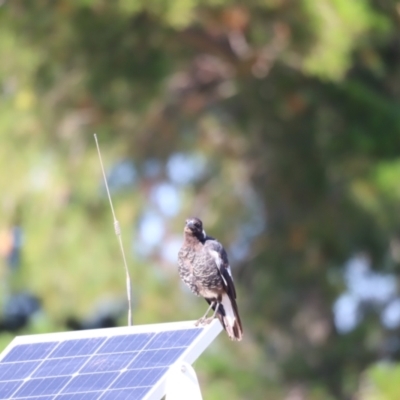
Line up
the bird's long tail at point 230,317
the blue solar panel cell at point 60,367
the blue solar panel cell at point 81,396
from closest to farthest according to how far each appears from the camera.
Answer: the blue solar panel cell at point 81,396
the blue solar panel cell at point 60,367
the bird's long tail at point 230,317

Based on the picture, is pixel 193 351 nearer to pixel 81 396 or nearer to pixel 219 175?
pixel 81 396

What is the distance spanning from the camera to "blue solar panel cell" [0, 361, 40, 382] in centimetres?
438

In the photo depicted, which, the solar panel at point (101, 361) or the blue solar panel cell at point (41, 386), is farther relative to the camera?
the blue solar panel cell at point (41, 386)

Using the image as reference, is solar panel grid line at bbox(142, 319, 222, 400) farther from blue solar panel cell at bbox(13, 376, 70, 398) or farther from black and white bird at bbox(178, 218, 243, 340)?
black and white bird at bbox(178, 218, 243, 340)

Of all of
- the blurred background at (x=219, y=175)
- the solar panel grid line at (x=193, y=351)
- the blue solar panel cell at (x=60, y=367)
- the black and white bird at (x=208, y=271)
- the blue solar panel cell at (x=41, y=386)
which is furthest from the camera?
the blurred background at (x=219, y=175)

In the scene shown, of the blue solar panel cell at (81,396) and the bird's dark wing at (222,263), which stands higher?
the bird's dark wing at (222,263)

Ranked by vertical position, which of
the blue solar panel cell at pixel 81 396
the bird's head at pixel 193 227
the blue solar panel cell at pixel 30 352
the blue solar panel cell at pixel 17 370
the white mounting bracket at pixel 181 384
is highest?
the bird's head at pixel 193 227

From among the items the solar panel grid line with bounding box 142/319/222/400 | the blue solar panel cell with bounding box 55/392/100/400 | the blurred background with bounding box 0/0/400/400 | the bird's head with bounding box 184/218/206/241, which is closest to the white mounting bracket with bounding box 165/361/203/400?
the solar panel grid line with bounding box 142/319/222/400

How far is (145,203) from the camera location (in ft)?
41.3

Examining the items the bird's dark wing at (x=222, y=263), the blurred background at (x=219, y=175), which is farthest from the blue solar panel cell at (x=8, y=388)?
the blurred background at (x=219, y=175)

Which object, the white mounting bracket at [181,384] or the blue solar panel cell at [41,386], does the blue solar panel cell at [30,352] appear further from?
the white mounting bracket at [181,384]

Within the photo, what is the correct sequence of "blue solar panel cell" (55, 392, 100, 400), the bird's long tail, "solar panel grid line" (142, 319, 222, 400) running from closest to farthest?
"solar panel grid line" (142, 319, 222, 400)
"blue solar panel cell" (55, 392, 100, 400)
the bird's long tail

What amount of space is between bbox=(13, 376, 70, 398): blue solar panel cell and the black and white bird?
3.37 feet

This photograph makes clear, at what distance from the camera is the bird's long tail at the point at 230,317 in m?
5.02
